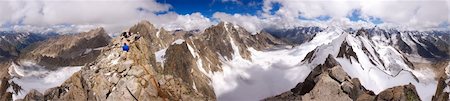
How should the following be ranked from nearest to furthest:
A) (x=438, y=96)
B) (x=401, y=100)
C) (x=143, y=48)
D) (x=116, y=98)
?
1. (x=116, y=98)
2. (x=143, y=48)
3. (x=438, y=96)
4. (x=401, y=100)

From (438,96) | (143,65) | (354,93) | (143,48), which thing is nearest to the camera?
(143,65)

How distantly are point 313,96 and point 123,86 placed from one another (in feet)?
238

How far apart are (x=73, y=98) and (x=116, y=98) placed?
410 inches

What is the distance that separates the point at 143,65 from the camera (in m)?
74.8

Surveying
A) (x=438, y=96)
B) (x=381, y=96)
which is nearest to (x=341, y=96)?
(x=381, y=96)

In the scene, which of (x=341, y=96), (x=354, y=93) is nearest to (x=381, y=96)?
(x=341, y=96)

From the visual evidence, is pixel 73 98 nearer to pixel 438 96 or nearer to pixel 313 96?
pixel 438 96

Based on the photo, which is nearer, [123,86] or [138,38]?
[123,86]

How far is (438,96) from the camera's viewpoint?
93250mm

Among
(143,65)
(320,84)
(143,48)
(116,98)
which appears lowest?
(116,98)

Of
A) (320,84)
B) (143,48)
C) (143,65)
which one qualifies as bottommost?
(143,65)

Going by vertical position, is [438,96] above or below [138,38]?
below

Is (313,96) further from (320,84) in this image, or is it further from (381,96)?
(381,96)

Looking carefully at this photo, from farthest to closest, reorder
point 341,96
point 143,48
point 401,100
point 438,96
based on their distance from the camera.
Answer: point 341,96
point 401,100
point 438,96
point 143,48
